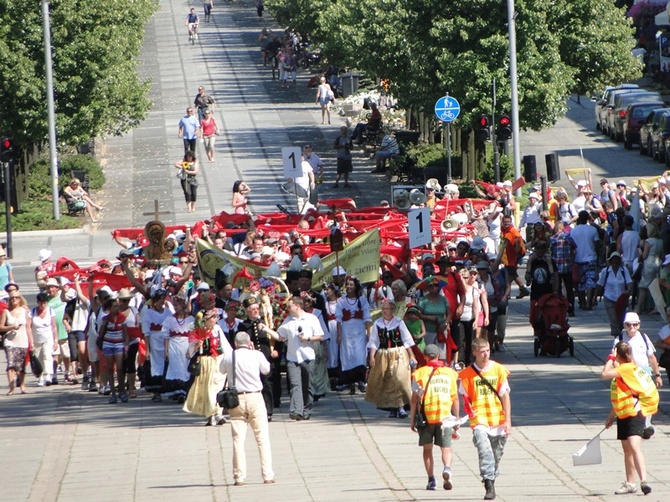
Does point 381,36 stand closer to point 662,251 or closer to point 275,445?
point 662,251

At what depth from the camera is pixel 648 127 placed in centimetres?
4875

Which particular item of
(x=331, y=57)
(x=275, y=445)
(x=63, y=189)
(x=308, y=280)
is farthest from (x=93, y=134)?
(x=275, y=445)

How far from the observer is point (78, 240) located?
126ft

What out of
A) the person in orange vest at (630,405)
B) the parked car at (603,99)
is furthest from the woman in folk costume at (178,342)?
the parked car at (603,99)

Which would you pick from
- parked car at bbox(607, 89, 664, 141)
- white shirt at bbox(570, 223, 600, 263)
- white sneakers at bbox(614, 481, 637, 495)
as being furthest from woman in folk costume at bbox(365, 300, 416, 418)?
parked car at bbox(607, 89, 664, 141)

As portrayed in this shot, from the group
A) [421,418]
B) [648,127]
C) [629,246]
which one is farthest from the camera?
[648,127]

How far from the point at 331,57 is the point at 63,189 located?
679 inches

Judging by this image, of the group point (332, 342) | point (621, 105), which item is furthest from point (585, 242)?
point (621, 105)

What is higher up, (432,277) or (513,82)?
(513,82)

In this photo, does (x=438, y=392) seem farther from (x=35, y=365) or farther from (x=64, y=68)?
A: (x=64, y=68)

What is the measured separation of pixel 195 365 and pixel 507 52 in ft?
82.2

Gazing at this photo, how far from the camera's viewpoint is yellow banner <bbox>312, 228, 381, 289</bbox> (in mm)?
21453

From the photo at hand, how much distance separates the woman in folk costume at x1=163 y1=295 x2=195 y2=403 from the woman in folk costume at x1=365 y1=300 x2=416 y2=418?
240cm

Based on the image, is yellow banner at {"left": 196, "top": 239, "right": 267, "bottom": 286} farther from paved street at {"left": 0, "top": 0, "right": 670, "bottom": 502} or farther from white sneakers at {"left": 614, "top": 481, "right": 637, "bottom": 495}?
white sneakers at {"left": 614, "top": 481, "right": 637, "bottom": 495}
